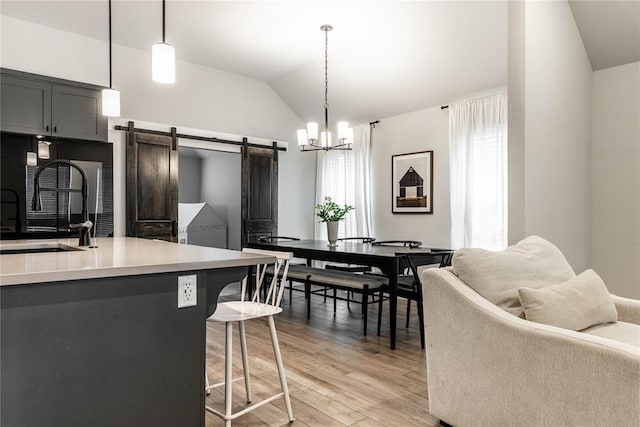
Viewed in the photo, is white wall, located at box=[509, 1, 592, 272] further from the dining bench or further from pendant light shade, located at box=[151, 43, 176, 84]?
pendant light shade, located at box=[151, 43, 176, 84]

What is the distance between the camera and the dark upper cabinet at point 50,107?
13.4 ft

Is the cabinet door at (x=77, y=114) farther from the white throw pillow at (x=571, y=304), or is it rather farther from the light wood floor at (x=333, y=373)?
the white throw pillow at (x=571, y=304)

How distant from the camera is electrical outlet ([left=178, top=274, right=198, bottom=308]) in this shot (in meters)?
1.72

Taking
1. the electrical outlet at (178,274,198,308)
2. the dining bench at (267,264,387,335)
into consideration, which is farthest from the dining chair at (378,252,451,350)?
the electrical outlet at (178,274,198,308)

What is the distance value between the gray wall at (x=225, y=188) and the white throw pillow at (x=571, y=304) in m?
4.60

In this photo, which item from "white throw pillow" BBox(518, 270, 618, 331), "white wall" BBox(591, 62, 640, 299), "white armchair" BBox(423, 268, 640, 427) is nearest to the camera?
"white armchair" BBox(423, 268, 640, 427)

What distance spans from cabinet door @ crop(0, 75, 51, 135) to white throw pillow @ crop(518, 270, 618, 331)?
459 centimetres

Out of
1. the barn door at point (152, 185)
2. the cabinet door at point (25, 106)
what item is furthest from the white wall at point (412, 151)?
the cabinet door at point (25, 106)

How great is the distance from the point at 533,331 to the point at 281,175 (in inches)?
205

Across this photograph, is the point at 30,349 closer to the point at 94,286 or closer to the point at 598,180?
the point at 94,286

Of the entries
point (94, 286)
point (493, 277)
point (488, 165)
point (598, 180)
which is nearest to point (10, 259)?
point (94, 286)

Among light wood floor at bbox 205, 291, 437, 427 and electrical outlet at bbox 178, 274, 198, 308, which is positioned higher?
electrical outlet at bbox 178, 274, 198, 308

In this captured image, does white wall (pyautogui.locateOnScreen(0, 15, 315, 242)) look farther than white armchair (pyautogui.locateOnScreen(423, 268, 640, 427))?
Yes

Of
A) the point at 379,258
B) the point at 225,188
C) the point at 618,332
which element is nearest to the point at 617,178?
the point at 379,258
